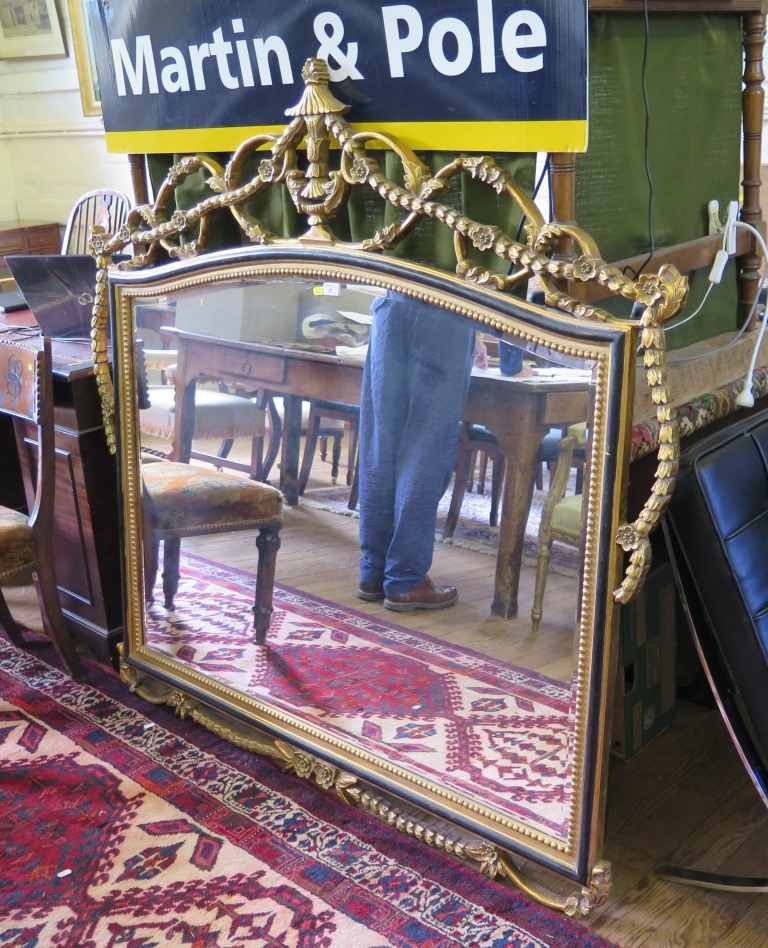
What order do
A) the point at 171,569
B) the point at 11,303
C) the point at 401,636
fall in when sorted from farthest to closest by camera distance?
the point at 11,303, the point at 171,569, the point at 401,636

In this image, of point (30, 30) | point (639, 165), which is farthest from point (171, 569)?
point (30, 30)

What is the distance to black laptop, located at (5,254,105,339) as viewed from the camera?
8.33 ft

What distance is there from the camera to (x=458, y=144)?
158 cm

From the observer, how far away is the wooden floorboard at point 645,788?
1593 mm

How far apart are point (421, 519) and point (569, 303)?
20.3 inches

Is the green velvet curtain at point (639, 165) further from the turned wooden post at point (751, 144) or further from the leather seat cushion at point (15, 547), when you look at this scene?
the leather seat cushion at point (15, 547)

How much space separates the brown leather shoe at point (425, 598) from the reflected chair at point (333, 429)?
233 mm

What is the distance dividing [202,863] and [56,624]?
2.71 feet

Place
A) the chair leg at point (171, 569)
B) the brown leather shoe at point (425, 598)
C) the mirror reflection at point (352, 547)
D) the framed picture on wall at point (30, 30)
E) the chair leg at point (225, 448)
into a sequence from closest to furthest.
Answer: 1. the mirror reflection at point (352, 547)
2. the brown leather shoe at point (425, 598)
3. the chair leg at point (225, 448)
4. the chair leg at point (171, 569)
5. the framed picture on wall at point (30, 30)

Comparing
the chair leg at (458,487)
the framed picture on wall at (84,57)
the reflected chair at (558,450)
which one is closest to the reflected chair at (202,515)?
the chair leg at (458,487)

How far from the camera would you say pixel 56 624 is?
7.75ft

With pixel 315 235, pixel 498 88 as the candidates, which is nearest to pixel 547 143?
pixel 498 88

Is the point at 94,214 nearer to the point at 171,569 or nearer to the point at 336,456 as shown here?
the point at 171,569

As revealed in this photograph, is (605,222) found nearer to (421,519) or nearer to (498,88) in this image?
(498,88)
